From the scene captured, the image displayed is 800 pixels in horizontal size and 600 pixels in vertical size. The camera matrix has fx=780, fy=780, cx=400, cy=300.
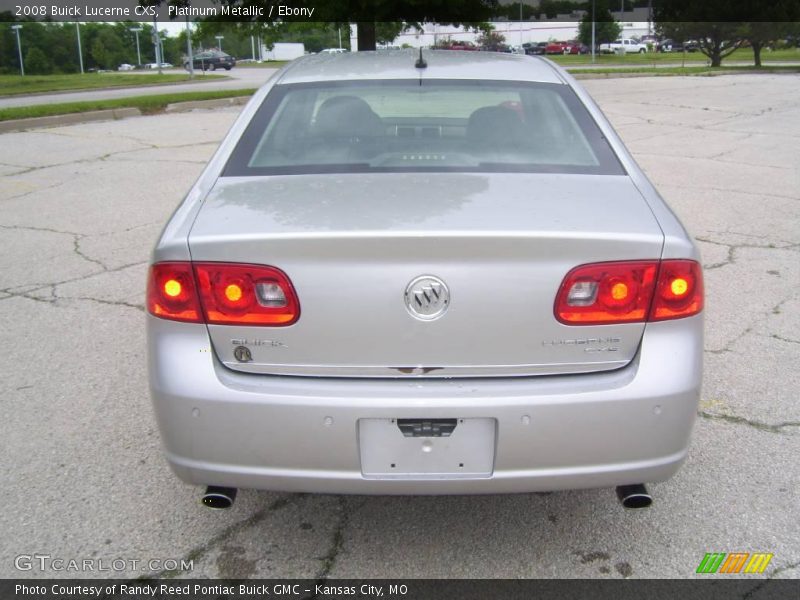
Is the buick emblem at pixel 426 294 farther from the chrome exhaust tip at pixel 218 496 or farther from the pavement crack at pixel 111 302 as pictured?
the pavement crack at pixel 111 302

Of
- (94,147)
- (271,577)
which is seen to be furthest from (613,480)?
(94,147)

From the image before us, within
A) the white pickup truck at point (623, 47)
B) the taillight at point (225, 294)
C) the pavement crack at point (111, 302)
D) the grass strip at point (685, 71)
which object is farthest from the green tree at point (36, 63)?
the taillight at point (225, 294)

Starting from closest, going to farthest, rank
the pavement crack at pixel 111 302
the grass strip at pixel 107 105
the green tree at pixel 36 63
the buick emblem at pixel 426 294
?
the buick emblem at pixel 426 294
the pavement crack at pixel 111 302
the grass strip at pixel 107 105
the green tree at pixel 36 63

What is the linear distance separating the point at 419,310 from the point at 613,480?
750mm

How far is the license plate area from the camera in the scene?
2.14 m

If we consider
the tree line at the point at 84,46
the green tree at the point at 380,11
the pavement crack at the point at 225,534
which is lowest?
the pavement crack at the point at 225,534

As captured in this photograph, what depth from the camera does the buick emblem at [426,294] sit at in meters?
2.10

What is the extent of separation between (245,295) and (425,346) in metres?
0.52

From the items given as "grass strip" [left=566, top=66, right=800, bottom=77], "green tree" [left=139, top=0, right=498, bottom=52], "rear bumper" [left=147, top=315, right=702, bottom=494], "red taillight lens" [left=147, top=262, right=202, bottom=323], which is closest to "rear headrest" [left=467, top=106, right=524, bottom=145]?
"rear bumper" [left=147, top=315, right=702, bottom=494]

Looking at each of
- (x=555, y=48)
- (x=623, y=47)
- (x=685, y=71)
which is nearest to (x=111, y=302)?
(x=685, y=71)

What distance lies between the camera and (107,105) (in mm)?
15484

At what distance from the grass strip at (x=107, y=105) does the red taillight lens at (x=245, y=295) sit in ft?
42.0

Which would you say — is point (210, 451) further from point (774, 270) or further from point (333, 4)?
point (333, 4)

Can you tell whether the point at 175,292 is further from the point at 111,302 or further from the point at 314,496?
the point at 111,302
